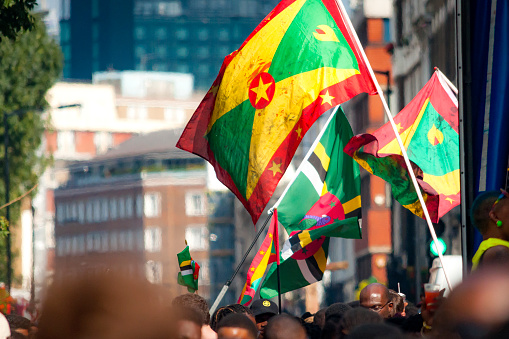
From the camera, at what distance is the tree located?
128 feet

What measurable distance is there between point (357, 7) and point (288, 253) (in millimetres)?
59826

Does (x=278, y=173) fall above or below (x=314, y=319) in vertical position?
above

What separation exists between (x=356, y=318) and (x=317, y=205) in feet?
22.6

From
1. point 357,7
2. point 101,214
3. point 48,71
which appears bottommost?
point 101,214

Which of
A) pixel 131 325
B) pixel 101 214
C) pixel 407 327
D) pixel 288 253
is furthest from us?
pixel 101 214

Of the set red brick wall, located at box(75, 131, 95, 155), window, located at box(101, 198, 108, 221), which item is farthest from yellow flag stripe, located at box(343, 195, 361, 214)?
red brick wall, located at box(75, 131, 95, 155)

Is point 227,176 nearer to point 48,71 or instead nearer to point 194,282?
point 194,282

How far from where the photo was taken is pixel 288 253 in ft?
38.7

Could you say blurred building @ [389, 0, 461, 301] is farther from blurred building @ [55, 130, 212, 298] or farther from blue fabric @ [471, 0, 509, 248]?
blurred building @ [55, 130, 212, 298]

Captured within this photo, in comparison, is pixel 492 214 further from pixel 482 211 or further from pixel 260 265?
pixel 260 265

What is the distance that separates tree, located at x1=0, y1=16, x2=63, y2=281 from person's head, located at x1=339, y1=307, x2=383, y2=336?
112 feet

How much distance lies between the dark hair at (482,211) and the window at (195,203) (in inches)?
4124

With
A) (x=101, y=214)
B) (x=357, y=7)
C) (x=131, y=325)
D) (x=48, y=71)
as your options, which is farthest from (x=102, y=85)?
(x=131, y=325)

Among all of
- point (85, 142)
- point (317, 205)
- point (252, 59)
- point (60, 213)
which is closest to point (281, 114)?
point (252, 59)
